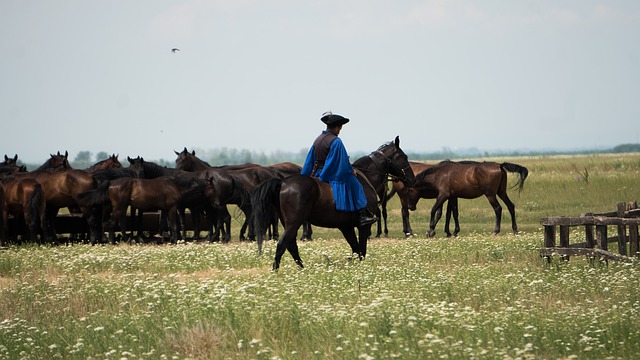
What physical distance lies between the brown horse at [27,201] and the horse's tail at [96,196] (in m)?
1.11

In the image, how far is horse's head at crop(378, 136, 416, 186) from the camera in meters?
17.8

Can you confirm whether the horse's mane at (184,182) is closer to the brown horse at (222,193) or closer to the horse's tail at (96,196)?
the brown horse at (222,193)

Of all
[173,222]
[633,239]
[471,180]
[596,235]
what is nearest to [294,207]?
[596,235]

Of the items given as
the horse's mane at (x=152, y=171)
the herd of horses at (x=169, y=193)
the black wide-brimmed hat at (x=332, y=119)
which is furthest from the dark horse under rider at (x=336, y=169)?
the horse's mane at (x=152, y=171)

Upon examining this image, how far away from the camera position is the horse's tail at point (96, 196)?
80.2 feet

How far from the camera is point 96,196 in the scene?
24500 mm

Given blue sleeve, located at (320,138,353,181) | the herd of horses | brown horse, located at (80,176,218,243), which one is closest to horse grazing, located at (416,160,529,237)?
the herd of horses

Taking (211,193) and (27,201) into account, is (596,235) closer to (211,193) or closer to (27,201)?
(211,193)

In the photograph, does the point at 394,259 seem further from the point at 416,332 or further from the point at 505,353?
the point at 505,353

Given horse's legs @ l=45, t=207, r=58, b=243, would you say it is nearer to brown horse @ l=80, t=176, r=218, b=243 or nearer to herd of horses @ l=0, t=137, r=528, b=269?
herd of horses @ l=0, t=137, r=528, b=269

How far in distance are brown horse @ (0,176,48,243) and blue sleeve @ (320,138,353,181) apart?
1155 centimetres

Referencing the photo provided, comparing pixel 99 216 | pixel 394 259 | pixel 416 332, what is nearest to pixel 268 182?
pixel 394 259

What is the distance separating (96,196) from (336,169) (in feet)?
38.3

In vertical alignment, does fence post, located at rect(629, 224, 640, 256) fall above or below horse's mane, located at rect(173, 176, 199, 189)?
below
